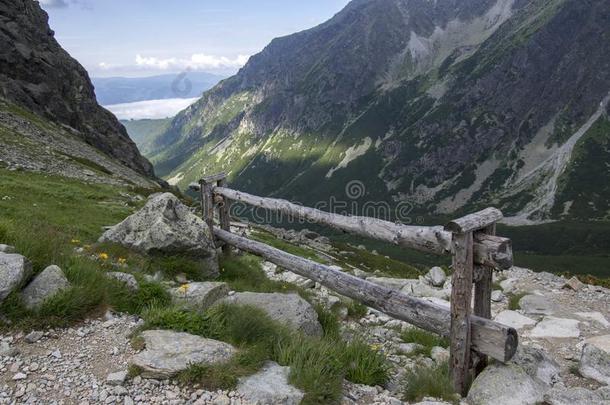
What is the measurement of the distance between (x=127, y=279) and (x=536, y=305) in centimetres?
1206

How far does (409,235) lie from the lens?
8.17 m

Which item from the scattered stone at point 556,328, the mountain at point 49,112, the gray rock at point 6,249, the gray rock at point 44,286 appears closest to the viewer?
the gray rock at point 44,286

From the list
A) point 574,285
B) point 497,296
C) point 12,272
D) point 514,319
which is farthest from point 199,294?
point 574,285

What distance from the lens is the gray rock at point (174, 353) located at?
225 inches

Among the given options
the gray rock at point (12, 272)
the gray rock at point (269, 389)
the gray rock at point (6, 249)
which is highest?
the gray rock at point (6, 249)

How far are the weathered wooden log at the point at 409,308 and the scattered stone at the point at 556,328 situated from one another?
5.44 meters

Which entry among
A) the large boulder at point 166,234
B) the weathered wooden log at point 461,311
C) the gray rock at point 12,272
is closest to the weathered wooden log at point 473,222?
the weathered wooden log at point 461,311

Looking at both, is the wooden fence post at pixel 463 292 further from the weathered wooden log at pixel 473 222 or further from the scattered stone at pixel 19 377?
the scattered stone at pixel 19 377

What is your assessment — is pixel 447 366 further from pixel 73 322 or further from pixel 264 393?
pixel 73 322

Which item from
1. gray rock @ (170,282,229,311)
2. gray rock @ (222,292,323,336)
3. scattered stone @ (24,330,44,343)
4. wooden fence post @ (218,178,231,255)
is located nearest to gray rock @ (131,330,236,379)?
gray rock @ (170,282,229,311)

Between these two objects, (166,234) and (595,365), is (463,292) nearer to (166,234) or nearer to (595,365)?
(595,365)

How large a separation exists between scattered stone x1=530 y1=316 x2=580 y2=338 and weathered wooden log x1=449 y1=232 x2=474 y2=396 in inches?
220

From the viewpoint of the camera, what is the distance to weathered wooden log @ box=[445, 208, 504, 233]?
693cm

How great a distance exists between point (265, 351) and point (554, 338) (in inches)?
346
